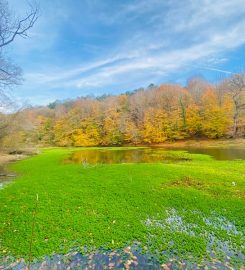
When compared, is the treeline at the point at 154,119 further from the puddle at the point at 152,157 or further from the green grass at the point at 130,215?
the green grass at the point at 130,215

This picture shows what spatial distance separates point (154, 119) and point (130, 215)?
180 feet

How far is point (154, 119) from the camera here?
2459 inches

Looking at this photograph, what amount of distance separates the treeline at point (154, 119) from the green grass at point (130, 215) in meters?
A: 34.4

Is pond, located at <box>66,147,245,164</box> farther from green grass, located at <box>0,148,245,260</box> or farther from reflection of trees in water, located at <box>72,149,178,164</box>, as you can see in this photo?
green grass, located at <box>0,148,245,260</box>

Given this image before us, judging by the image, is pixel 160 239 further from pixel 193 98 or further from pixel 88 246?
pixel 193 98

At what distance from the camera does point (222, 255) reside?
20.5ft

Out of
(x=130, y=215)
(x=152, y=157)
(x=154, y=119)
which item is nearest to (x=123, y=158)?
(x=152, y=157)

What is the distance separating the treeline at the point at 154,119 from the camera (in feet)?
178

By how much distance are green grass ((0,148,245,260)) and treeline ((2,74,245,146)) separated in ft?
113

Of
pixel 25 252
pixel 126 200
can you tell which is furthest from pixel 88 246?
pixel 126 200

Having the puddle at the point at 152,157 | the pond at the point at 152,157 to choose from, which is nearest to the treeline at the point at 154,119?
the pond at the point at 152,157

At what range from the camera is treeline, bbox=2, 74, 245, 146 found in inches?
2136

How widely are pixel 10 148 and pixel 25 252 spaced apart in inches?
1387

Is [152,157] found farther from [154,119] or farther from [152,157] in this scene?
[154,119]
